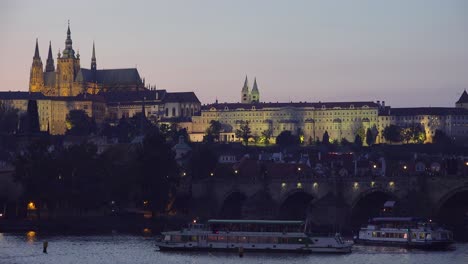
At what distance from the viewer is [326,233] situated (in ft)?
343

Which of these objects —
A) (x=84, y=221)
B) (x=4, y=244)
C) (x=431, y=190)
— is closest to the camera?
(x=4, y=244)

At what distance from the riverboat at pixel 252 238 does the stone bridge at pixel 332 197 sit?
45.4 ft

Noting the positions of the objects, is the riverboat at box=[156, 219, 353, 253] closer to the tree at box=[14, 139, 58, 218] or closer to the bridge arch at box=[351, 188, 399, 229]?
the bridge arch at box=[351, 188, 399, 229]

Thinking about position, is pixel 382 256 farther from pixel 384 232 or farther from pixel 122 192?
pixel 122 192

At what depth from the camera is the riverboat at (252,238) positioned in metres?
95.9

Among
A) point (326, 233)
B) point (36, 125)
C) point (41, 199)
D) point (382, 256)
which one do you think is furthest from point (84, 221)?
point (36, 125)

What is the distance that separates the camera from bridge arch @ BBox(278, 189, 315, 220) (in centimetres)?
12206

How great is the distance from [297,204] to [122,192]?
55.0ft

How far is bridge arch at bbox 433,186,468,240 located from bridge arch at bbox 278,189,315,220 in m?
13.5

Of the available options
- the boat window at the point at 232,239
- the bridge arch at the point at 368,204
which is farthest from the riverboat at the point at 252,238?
the bridge arch at the point at 368,204

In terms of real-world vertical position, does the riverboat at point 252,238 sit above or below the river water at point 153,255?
above

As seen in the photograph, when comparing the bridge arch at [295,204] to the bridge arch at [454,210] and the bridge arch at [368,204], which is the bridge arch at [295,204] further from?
the bridge arch at [454,210]

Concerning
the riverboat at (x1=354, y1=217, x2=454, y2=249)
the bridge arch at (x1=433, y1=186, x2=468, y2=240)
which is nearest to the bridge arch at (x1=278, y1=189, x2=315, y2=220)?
the bridge arch at (x1=433, y1=186, x2=468, y2=240)

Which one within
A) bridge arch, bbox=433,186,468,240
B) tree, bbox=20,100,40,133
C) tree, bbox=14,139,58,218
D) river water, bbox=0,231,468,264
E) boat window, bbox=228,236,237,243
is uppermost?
tree, bbox=20,100,40,133
